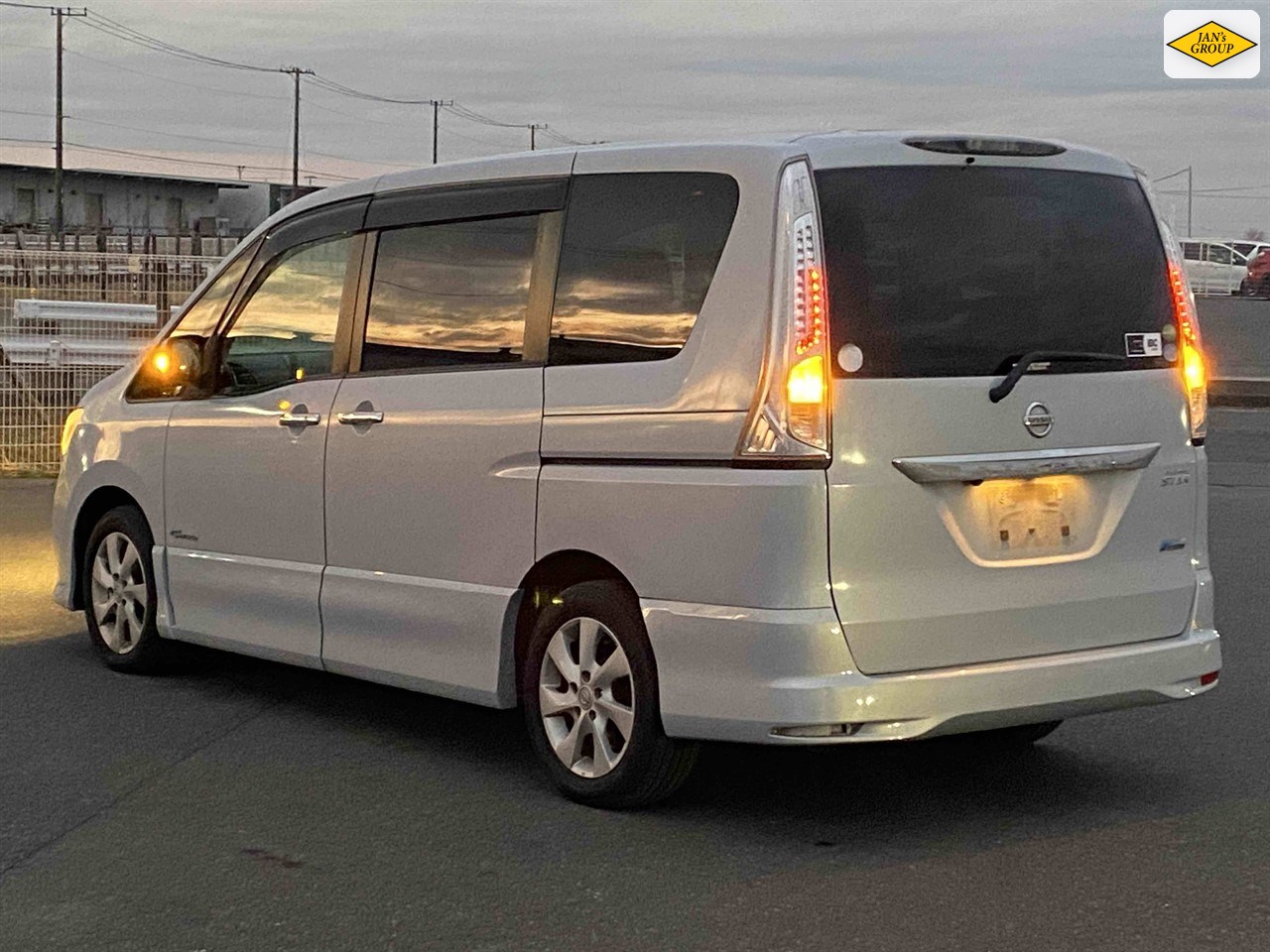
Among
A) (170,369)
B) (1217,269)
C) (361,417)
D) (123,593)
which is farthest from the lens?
(1217,269)

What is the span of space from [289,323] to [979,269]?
274cm

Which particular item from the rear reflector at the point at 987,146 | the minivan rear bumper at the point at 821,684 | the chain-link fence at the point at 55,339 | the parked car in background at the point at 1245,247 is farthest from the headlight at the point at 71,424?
the parked car in background at the point at 1245,247

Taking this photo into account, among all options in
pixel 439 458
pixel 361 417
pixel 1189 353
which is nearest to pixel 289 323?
pixel 361 417

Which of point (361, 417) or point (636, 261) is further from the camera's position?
point (361, 417)

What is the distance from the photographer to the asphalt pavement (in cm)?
459

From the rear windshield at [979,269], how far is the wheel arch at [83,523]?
3.88 m

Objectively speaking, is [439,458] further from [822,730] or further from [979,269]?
[979,269]

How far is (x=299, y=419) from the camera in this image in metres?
6.78

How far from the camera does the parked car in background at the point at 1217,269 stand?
5582 centimetres

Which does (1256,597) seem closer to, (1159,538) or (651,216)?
(1159,538)

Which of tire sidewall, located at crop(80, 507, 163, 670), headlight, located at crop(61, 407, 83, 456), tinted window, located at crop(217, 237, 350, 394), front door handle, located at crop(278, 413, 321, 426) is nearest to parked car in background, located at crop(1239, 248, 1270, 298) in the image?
headlight, located at crop(61, 407, 83, 456)

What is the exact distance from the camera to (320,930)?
4.57 meters

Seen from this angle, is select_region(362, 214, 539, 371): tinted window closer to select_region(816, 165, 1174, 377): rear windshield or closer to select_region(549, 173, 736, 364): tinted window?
select_region(549, 173, 736, 364): tinted window

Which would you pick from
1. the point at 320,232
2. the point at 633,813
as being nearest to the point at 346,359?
the point at 320,232
